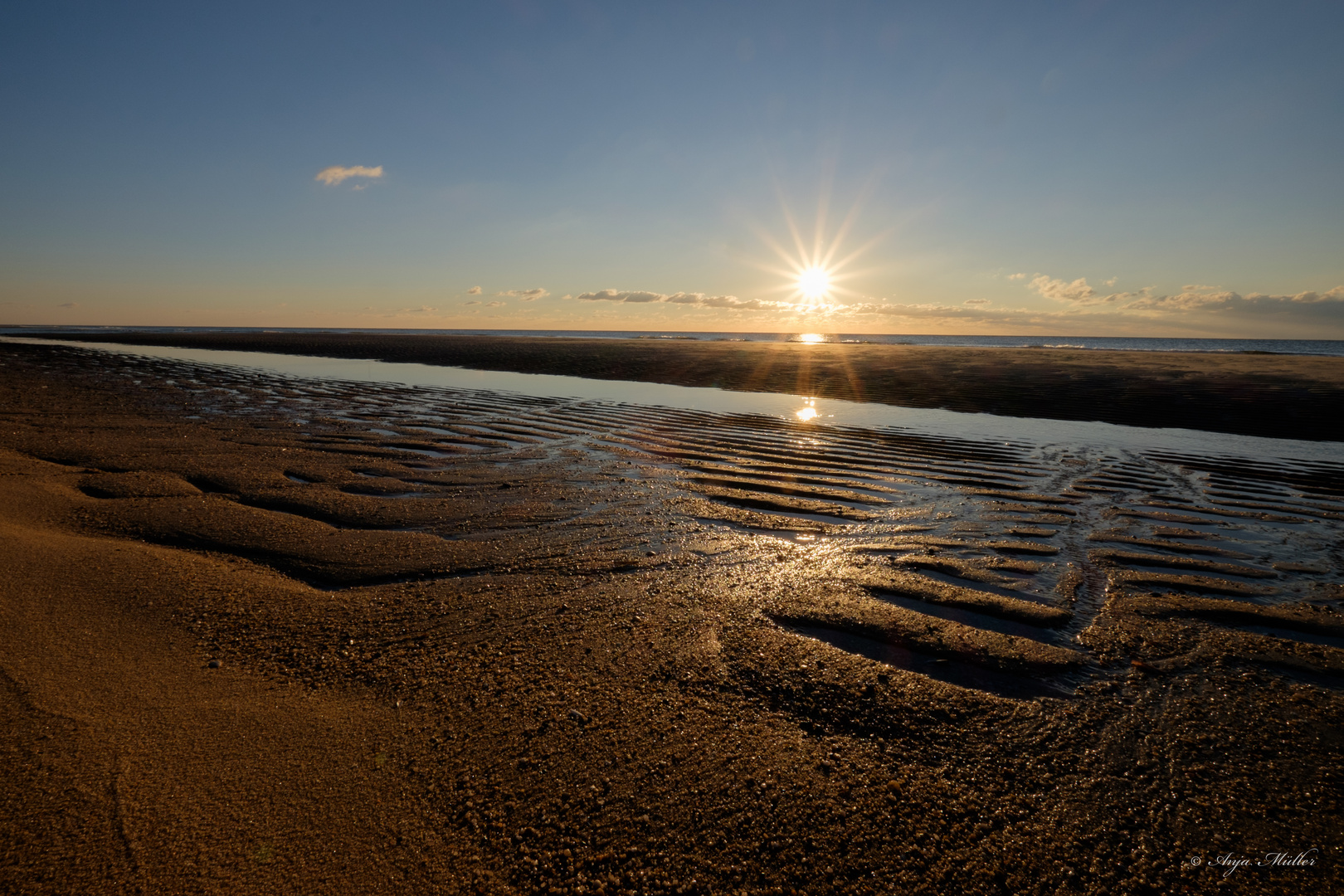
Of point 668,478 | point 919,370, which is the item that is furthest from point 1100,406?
point 668,478

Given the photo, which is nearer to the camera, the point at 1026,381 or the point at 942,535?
the point at 942,535

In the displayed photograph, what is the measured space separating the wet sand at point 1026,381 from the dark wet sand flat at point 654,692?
388 inches

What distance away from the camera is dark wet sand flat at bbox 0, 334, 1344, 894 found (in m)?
2.39

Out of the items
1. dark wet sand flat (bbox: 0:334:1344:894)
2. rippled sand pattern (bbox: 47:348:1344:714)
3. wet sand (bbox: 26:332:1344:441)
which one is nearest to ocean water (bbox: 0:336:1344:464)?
rippled sand pattern (bbox: 47:348:1344:714)

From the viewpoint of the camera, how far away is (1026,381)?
23.1m

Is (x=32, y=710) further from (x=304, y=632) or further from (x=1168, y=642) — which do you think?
(x=1168, y=642)

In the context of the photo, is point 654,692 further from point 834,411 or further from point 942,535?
point 834,411

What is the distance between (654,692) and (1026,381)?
956 inches

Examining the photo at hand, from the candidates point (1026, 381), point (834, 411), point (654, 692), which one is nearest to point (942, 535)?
point (654, 692)

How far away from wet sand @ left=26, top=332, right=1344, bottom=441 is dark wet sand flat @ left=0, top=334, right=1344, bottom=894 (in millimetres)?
9850

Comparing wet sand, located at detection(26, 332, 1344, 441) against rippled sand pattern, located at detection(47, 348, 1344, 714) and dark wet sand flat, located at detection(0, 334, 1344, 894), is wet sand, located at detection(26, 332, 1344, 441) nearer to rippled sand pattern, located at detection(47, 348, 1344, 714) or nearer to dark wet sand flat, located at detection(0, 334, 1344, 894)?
rippled sand pattern, located at detection(47, 348, 1344, 714)

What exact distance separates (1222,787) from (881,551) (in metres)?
3.18

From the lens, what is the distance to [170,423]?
12266 millimetres

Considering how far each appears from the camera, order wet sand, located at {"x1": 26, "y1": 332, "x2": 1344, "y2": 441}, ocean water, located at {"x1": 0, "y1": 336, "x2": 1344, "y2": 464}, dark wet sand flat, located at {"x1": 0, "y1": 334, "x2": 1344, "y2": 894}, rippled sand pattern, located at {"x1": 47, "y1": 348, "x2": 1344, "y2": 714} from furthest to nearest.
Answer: wet sand, located at {"x1": 26, "y1": 332, "x2": 1344, "y2": 441} → ocean water, located at {"x1": 0, "y1": 336, "x2": 1344, "y2": 464} → rippled sand pattern, located at {"x1": 47, "y1": 348, "x2": 1344, "y2": 714} → dark wet sand flat, located at {"x1": 0, "y1": 334, "x2": 1344, "y2": 894}
